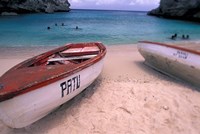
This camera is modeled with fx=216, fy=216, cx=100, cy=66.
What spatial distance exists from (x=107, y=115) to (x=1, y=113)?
81.1 inches

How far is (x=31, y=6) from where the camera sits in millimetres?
68062

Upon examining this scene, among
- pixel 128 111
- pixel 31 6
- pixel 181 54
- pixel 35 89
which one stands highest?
pixel 31 6

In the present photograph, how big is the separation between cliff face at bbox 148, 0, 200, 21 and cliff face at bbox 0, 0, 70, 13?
39.4 meters

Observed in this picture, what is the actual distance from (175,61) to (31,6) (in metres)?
68.8

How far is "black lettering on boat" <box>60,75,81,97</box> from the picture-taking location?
163 inches

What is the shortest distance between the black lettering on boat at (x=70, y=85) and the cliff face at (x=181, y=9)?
154 feet

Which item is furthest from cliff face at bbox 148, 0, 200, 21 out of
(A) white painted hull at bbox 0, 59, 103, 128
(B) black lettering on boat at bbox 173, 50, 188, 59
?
(A) white painted hull at bbox 0, 59, 103, 128

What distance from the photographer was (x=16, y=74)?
4.15 metres

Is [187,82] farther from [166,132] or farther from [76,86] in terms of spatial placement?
[76,86]

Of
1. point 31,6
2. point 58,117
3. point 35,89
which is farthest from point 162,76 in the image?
point 31,6

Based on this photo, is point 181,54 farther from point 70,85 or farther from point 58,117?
point 58,117

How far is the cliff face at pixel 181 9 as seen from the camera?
4606 centimetres

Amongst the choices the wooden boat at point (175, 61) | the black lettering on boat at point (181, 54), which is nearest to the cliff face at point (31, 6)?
the wooden boat at point (175, 61)

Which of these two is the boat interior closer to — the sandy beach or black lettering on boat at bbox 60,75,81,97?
the sandy beach
